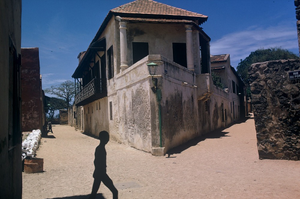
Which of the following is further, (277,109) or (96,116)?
(96,116)

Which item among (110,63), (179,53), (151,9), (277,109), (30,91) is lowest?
(277,109)

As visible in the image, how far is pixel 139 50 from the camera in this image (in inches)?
595

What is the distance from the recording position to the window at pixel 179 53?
1578 cm

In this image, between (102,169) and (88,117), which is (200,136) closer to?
(102,169)

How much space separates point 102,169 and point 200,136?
1091 centimetres

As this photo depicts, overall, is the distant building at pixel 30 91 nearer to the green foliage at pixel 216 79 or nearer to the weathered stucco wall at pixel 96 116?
the weathered stucco wall at pixel 96 116

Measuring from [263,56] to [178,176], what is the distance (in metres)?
45.7

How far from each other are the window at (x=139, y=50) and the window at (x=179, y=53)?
5.69ft

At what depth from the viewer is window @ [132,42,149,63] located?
15031 mm

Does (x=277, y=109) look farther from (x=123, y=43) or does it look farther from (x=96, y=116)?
(x=96, y=116)

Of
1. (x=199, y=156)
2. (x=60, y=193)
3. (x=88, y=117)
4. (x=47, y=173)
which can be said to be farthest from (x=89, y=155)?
(x=88, y=117)

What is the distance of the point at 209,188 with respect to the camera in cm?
594

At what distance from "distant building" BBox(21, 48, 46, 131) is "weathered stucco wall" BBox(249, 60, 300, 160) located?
12296 mm

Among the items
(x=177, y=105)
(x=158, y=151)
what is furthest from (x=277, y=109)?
(x=177, y=105)
